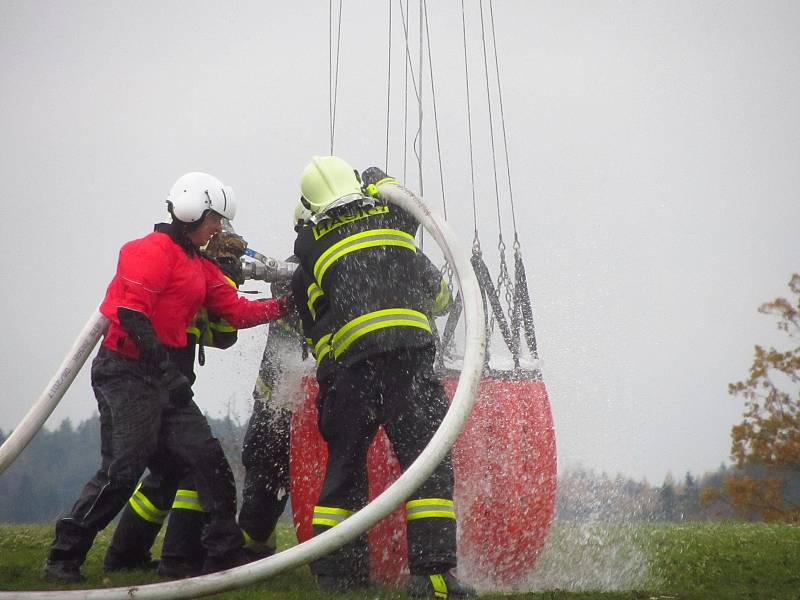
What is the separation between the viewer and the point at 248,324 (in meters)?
6.06

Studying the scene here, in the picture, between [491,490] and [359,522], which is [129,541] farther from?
[491,490]

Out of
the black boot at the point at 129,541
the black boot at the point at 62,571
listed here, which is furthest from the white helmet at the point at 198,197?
the black boot at the point at 62,571

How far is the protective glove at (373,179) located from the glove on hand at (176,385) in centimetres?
144

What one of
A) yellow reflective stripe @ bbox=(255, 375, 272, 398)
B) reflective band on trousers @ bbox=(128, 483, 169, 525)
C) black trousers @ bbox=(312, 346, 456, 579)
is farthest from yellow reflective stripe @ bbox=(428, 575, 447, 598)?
reflective band on trousers @ bbox=(128, 483, 169, 525)

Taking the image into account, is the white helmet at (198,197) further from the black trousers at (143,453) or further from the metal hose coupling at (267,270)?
the black trousers at (143,453)

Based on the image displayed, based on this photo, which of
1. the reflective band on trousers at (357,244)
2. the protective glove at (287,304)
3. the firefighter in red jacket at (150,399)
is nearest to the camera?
the reflective band on trousers at (357,244)

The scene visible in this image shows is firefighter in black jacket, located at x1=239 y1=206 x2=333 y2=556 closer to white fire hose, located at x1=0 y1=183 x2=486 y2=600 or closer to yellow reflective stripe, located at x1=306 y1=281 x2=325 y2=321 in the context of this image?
yellow reflective stripe, located at x1=306 y1=281 x2=325 y2=321

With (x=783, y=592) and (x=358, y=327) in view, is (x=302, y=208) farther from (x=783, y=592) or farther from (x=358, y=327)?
(x=783, y=592)

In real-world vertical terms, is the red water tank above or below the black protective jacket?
below

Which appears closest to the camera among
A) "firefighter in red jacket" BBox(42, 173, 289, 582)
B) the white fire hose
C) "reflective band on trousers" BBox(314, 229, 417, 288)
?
the white fire hose

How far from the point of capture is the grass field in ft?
16.5

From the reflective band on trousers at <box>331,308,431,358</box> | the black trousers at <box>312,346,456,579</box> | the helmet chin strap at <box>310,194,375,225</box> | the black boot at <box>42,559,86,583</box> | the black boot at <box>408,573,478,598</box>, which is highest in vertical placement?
the helmet chin strap at <box>310,194,375,225</box>

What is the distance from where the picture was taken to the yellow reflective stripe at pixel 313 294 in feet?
17.7

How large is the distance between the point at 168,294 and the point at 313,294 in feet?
2.79
